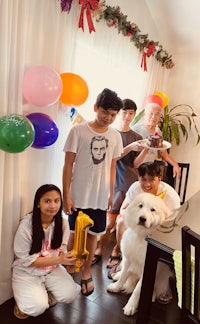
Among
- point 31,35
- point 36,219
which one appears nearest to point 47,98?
point 31,35

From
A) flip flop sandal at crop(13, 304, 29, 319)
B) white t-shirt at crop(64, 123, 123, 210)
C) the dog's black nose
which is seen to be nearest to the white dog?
the dog's black nose

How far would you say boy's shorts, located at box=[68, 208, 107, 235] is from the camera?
1.96 metres

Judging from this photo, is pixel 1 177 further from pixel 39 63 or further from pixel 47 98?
pixel 39 63

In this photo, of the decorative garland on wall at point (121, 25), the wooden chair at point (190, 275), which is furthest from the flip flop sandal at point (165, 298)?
the decorative garland on wall at point (121, 25)

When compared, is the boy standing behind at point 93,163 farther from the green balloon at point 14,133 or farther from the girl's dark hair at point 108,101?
the green balloon at point 14,133

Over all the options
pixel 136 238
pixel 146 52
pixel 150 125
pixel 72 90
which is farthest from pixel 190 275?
pixel 146 52

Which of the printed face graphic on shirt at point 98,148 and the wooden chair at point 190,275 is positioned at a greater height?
the printed face graphic on shirt at point 98,148

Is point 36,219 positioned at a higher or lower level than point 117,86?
lower

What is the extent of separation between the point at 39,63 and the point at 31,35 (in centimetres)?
16

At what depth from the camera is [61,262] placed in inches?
67.4

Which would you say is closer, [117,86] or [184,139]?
[117,86]

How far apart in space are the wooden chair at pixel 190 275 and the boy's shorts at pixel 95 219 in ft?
2.92

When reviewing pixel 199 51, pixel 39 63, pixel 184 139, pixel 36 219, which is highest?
pixel 199 51

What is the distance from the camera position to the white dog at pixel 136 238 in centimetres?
170
